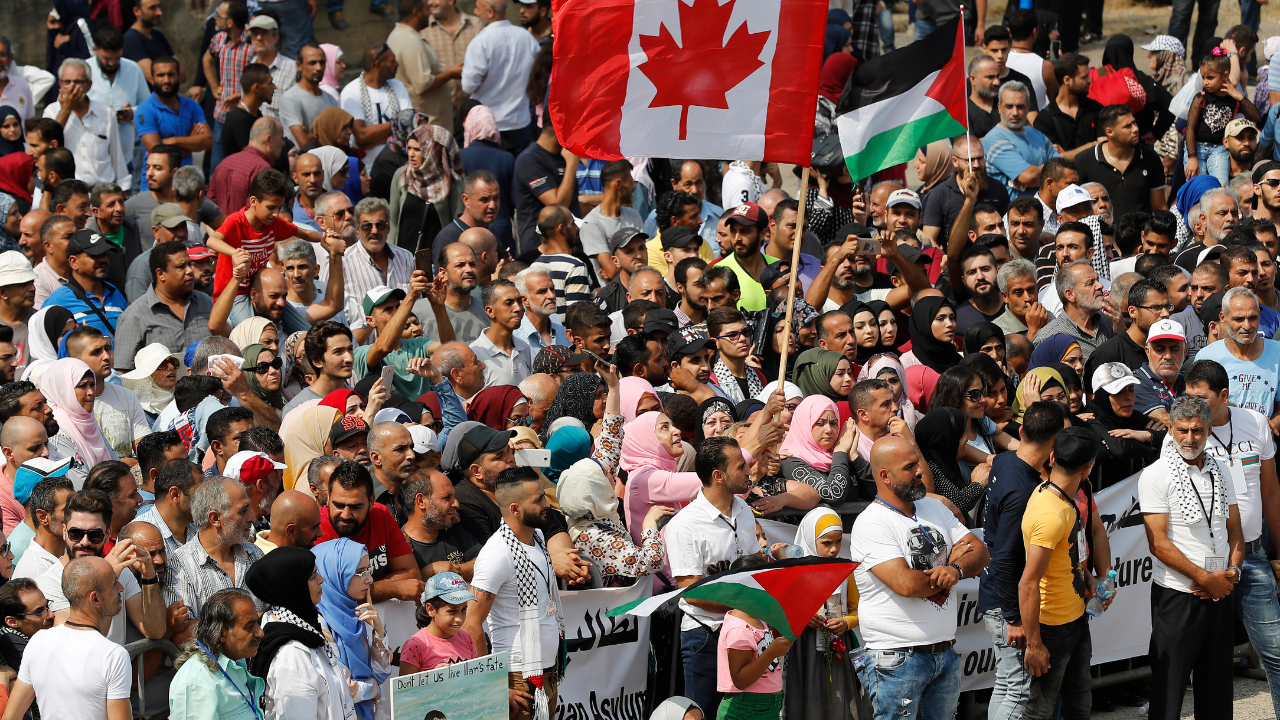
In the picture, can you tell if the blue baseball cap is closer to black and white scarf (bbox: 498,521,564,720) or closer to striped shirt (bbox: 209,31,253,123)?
black and white scarf (bbox: 498,521,564,720)

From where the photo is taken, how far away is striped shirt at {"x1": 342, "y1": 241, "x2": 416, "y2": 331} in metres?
10.7

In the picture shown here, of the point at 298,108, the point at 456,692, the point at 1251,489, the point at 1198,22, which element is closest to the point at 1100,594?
the point at 1251,489

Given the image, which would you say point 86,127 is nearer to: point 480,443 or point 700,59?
point 700,59

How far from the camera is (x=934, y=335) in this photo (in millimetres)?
10086

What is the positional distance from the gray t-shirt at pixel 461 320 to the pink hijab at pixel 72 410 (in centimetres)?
230

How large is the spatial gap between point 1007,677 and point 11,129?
9.33m

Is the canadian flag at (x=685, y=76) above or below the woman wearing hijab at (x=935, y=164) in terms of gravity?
above

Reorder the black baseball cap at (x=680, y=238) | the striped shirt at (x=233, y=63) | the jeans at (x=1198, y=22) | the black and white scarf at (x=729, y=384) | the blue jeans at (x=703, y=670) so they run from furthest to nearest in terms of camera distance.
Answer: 1. the jeans at (x=1198, y=22)
2. the striped shirt at (x=233, y=63)
3. the black baseball cap at (x=680, y=238)
4. the black and white scarf at (x=729, y=384)
5. the blue jeans at (x=703, y=670)

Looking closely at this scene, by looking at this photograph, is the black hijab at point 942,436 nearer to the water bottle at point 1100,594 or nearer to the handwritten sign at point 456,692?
the water bottle at point 1100,594

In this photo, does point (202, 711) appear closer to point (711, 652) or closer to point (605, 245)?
point (711, 652)

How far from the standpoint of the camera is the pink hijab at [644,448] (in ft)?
→ 26.8

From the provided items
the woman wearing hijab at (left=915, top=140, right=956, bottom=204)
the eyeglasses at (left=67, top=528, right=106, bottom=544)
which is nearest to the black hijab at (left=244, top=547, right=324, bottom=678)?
the eyeglasses at (left=67, top=528, right=106, bottom=544)

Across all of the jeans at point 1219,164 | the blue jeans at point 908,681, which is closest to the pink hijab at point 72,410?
the blue jeans at point 908,681

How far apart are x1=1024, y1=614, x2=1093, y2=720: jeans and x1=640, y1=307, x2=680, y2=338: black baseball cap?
9.58 ft
